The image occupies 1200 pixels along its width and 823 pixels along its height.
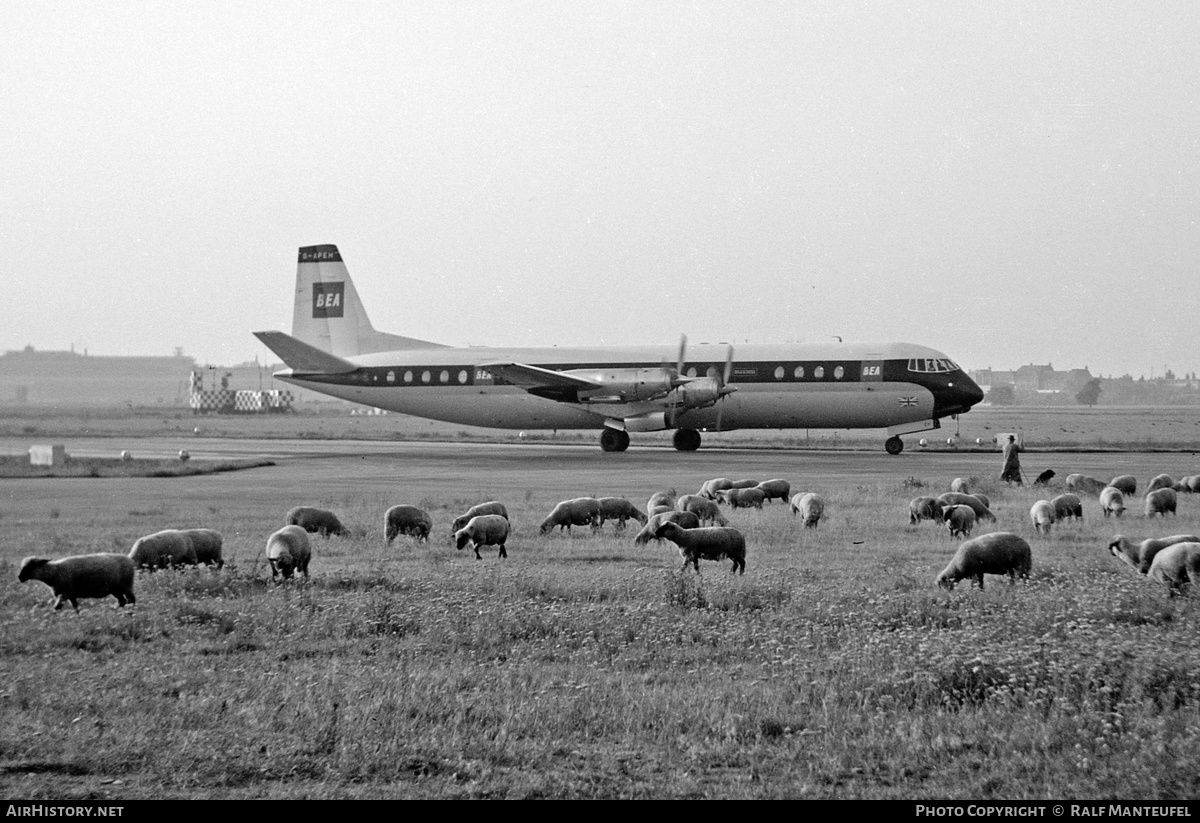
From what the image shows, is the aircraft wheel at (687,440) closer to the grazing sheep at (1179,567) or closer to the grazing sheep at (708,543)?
the grazing sheep at (708,543)

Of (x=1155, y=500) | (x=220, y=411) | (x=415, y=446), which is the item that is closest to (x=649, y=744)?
(x=1155, y=500)

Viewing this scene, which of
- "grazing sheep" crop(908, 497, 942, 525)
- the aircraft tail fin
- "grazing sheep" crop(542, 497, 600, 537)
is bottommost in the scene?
"grazing sheep" crop(542, 497, 600, 537)

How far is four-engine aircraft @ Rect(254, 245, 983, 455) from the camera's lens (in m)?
42.3

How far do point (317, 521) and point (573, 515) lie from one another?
4131 mm

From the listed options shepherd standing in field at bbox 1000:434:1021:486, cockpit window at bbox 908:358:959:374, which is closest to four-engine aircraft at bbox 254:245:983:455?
cockpit window at bbox 908:358:959:374

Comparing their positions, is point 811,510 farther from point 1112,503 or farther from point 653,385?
point 653,385

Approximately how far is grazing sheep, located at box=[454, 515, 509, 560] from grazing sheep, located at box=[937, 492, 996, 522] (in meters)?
7.70

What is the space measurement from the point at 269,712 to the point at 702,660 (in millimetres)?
3849

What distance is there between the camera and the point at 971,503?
64.6 ft

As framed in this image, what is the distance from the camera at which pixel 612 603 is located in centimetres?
1266

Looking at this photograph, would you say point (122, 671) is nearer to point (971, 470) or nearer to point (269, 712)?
point (269, 712)

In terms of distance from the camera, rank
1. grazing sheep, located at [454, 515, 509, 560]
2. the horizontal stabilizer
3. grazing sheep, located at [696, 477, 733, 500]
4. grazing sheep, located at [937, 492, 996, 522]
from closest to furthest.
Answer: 1. grazing sheep, located at [454, 515, 509, 560]
2. grazing sheep, located at [937, 492, 996, 522]
3. grazing sheep, located at [696, 477, 733, 500]
4. the horizontal stabilizer

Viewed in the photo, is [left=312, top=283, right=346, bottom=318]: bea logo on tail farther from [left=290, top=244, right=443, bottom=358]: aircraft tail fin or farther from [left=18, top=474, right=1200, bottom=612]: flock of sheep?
[left=18, top=474, right=1200, bottom=612]: flock of sheep

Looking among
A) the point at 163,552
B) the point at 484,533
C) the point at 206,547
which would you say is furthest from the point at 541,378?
the point at 163,552
